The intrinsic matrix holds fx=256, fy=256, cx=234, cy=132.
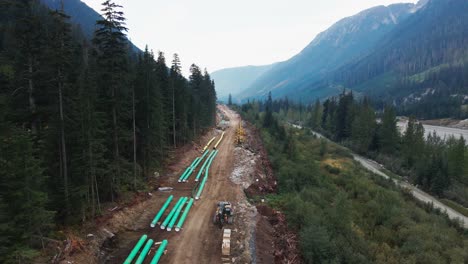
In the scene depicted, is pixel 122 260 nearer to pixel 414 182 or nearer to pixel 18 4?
pixel 18 4

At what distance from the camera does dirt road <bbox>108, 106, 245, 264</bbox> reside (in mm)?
14445

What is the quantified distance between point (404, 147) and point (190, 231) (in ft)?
200

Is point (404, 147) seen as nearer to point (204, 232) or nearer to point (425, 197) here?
point (425, 197)

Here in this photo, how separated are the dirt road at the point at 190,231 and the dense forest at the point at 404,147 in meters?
40.3

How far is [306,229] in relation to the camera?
16.4 metres

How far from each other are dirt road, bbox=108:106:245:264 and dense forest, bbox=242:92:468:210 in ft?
132

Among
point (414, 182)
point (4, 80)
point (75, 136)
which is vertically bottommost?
point (414, 182)

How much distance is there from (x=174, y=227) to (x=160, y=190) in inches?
296

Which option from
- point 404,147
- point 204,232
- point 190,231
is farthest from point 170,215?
point 404,147

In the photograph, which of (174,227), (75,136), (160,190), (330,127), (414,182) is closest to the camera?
(75,136)

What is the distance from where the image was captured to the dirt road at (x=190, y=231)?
14445 mm

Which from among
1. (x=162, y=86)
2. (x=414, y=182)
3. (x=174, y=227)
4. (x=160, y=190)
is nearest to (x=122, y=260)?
(x=174, y=227)

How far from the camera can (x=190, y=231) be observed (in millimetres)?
17125

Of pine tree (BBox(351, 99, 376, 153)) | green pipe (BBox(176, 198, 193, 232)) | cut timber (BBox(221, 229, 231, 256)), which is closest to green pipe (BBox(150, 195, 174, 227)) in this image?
green pipe (BBox(176, 198, 193, 232))
